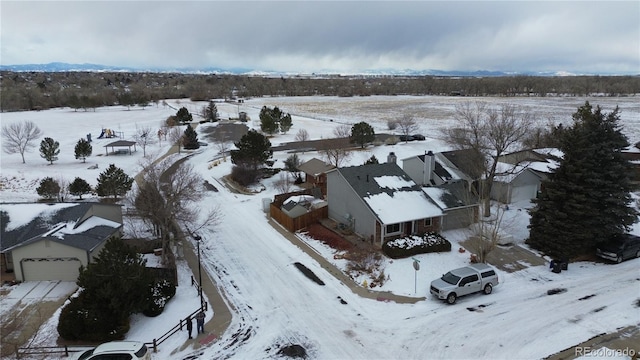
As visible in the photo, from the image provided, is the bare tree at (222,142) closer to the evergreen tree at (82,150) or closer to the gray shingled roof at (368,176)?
the evergreen tree at (82,150)

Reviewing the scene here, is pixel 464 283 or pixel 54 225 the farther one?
pixel 54 225

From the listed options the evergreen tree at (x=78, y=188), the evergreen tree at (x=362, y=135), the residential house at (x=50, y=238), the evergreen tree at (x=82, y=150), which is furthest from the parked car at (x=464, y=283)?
A: the evergreen tree at (x=82, y=150)

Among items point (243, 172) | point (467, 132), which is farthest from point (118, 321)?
point (467, 132)

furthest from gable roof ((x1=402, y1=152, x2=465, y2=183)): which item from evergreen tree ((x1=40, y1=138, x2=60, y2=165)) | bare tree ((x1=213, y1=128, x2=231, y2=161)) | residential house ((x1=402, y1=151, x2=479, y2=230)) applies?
evergreen tree ((x1=40, y1=138, x2=60, y2=165))

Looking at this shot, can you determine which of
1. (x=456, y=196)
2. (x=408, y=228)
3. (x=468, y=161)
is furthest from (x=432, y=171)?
(x=408, y=228)

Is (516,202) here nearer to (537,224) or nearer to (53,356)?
(537,224)

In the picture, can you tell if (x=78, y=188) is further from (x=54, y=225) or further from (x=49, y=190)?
(x=54, y=225)

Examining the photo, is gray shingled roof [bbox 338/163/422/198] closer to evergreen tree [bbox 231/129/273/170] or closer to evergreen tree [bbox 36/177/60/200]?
evergreen tree [bbox 231/129/273/170]
